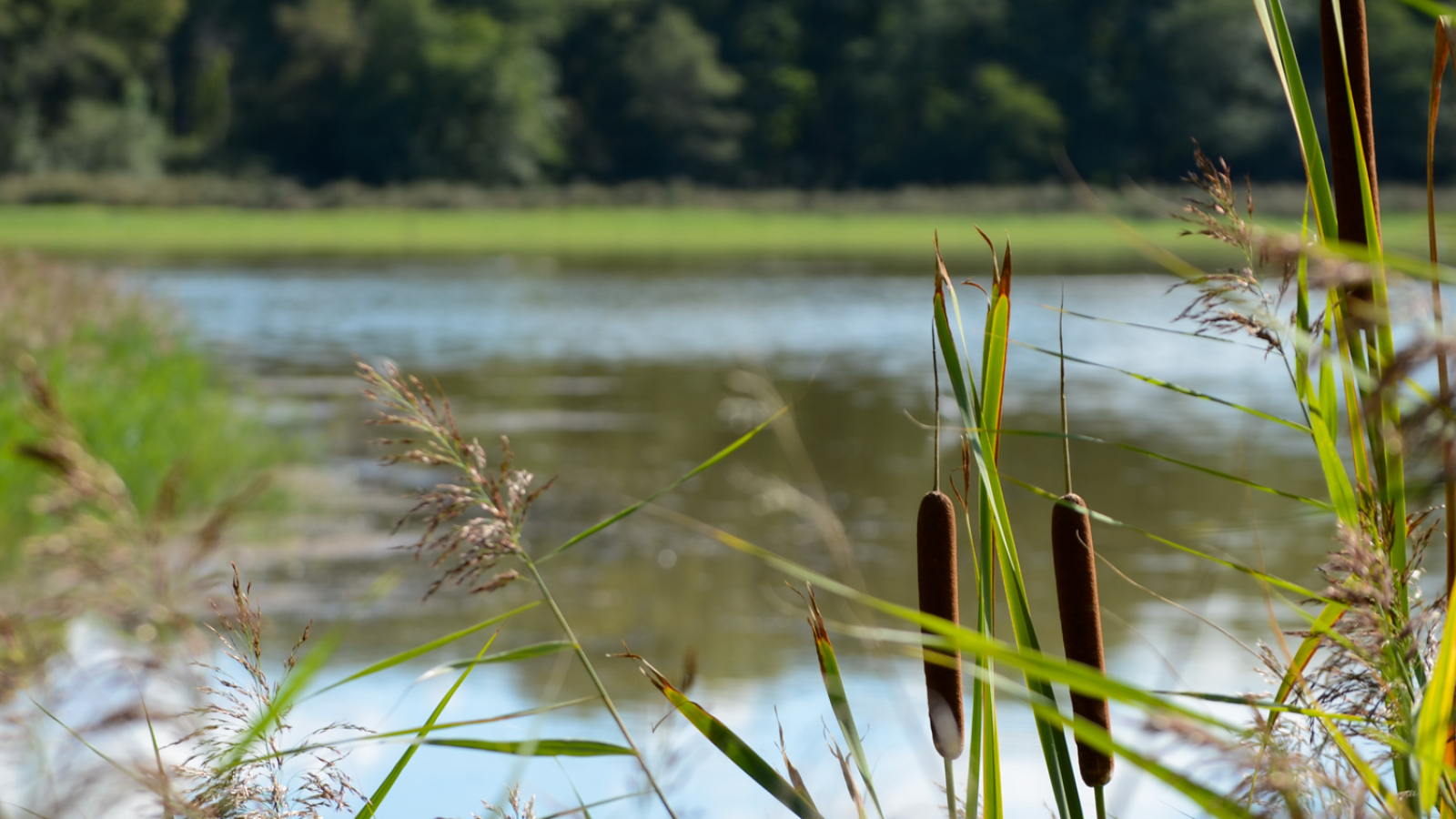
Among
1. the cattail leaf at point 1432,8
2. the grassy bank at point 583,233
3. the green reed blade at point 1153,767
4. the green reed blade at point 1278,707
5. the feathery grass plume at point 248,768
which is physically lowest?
the grassy bank at point 583,233

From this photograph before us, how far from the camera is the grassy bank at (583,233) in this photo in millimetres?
35188

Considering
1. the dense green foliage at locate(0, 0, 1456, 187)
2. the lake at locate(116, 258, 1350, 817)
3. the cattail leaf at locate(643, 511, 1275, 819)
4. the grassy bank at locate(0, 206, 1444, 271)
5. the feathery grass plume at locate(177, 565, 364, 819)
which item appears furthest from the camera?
the dense green foliage at locate(0, 0, 1456, 187)

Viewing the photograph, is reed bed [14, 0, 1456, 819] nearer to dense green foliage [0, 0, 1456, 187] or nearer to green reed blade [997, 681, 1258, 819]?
green reed blade [997, 681, 1258, 819]

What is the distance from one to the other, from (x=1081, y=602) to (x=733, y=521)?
6.22m

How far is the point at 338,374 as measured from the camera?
40.4 ft

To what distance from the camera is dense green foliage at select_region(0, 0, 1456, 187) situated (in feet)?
144

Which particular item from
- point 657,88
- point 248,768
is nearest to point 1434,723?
point 248,768

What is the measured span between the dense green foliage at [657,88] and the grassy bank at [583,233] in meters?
3.67

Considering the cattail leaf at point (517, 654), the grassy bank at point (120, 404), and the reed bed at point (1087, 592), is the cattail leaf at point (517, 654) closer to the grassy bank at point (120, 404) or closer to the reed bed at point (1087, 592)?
the reed bed at point (1087, 592)

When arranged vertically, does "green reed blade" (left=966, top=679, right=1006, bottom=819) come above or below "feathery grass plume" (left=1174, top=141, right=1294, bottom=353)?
below

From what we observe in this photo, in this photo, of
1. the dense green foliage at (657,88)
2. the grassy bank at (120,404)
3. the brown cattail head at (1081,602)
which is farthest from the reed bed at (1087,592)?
the dense green foliage at (657,88)

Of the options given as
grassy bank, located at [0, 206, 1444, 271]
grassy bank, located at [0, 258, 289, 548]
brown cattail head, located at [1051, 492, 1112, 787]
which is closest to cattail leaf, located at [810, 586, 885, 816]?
brown cattail head, located at [1051, 492, 1112, 787]

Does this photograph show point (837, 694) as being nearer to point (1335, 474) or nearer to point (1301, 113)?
point (1335, 474)

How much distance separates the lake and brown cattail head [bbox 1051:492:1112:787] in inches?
1.2
